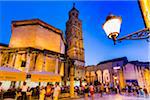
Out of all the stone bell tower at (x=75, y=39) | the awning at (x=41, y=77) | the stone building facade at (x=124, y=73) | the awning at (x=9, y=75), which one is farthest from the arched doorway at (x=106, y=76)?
the awning at (x=9, y=75)

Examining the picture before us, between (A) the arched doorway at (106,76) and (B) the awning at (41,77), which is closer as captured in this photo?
(B) the awning at (41,77)

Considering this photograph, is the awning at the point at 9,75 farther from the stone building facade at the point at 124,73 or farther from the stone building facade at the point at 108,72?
the stone building facade at the point at 108,72

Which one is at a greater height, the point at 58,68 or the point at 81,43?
the point at 81,43

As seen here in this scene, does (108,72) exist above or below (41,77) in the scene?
above

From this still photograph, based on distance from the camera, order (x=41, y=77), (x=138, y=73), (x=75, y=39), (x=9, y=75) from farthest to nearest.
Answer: (x=75, y=39) → (x=138, y=73) → (x=41, y=77) → (x=9, y=75)

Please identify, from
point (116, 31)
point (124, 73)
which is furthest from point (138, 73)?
point (116, 31)

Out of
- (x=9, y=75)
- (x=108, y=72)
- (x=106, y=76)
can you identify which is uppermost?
(x=108, y=72)

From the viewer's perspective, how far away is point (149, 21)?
3.25 metres

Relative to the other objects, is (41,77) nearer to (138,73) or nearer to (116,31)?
(116,31)

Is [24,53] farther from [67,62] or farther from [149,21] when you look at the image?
[149,21]

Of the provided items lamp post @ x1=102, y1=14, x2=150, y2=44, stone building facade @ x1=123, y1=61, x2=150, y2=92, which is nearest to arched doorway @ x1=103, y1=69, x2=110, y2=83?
stone building facade @ x1=123, y1=61, x2=150, y2=92

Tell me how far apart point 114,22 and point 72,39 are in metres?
39.5

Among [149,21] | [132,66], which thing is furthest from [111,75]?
[149,21]

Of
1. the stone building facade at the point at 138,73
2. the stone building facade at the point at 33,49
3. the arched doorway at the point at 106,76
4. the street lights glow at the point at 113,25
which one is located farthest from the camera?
the arched doorway at the point at 106,76
